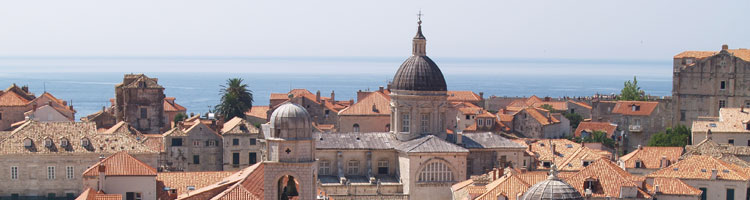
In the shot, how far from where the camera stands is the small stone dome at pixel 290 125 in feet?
124

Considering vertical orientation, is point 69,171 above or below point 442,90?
below

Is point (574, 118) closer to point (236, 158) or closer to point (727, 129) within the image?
point (727, 129)

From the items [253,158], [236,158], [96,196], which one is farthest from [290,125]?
[236,158]

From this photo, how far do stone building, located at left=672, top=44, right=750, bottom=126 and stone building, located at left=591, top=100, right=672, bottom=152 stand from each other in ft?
4.48

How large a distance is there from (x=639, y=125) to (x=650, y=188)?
40540 mm

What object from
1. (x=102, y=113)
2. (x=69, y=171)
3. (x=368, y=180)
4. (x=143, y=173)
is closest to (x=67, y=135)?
(x=69, y=171)

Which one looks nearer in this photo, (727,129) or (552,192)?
(552,192)

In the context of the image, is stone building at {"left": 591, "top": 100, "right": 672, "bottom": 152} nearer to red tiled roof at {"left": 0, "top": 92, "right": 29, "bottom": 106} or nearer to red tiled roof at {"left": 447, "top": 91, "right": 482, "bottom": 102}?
red tiled roof at {"left": 447, "top": 91, "right": 482, "bottom": 102}

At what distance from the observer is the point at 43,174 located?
186 ft

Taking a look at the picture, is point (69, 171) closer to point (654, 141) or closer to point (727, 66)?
point (654, 141)

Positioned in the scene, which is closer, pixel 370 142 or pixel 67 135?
pixel 67 135

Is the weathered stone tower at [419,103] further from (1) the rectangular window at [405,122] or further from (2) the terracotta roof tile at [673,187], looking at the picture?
(2) the terracotta roof tile at [673,187]

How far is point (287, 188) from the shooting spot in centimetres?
4012

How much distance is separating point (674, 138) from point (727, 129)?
5974 millimetres
